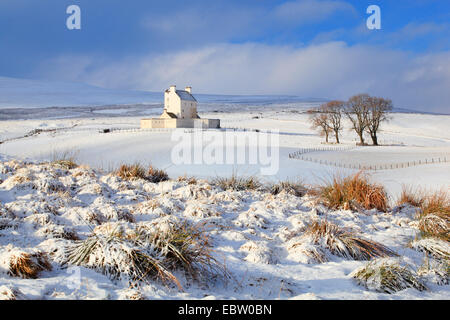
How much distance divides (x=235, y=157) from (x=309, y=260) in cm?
2567

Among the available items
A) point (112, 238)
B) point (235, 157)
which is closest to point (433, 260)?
point (112, 238)

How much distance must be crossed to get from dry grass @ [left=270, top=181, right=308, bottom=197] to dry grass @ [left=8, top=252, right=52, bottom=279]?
5812 mm

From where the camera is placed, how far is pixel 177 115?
178 feet

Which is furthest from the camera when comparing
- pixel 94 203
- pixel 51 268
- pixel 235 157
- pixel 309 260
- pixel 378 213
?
pixel 235 157

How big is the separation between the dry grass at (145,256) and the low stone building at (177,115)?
5005 cm

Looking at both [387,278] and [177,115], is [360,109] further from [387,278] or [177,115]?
[387,278]

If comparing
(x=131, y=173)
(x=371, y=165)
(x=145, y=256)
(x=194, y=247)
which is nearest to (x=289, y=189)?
(x=131, y=173)

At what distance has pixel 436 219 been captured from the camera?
5676 millimetres

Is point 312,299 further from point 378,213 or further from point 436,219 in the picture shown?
point 378,213

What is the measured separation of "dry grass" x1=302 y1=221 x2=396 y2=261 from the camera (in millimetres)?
4598

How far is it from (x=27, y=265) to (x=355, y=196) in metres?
6.27

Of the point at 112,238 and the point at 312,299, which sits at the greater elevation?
the point at 112,238

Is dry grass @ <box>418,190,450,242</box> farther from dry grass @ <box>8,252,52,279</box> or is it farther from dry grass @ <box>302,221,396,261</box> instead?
dry grass @ <box>8,252,52,279</box>

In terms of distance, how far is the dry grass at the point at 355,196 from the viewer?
7.09 meters
